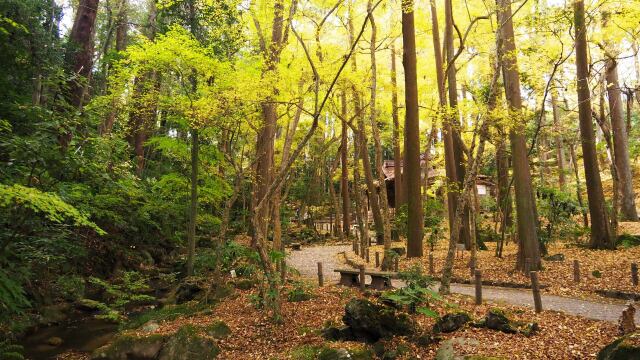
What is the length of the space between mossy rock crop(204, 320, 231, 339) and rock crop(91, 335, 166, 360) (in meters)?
0.96

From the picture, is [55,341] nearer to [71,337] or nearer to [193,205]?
[71,337]

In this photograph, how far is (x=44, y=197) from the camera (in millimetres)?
5652

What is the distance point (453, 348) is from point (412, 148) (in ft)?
32.3

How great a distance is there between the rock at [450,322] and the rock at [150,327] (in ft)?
22.3

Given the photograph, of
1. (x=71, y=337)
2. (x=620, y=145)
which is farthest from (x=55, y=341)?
(x=620, y=145)

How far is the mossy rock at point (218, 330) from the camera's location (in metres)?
9.05

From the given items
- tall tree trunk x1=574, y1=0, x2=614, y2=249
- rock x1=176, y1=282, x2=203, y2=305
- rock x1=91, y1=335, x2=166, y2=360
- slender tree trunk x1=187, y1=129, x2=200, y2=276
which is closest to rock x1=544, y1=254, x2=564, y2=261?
tall tree trunk x1=574, y1=0, x2=614, y2=249

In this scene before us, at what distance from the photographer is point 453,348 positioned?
6.92 metres

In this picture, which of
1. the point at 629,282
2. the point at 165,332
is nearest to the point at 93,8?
the point at 165,332

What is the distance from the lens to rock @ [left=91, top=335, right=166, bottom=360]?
866cm

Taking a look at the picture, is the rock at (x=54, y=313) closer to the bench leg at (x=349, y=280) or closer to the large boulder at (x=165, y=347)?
the large boulder at (x=165, y=347)

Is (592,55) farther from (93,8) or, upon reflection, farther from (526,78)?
(93,8)

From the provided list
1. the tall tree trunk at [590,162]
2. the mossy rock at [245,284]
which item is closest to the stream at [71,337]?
the mossy rock at [245,284]

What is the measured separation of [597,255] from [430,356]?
10.3 metres
